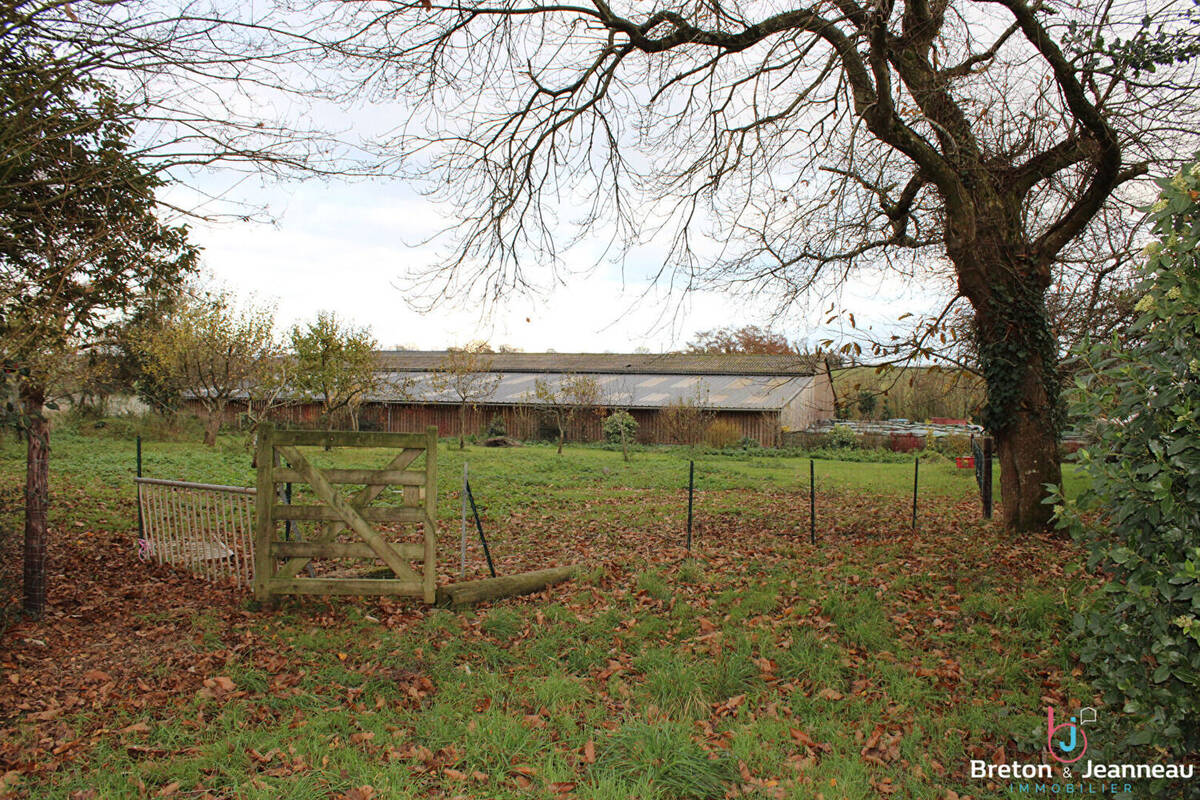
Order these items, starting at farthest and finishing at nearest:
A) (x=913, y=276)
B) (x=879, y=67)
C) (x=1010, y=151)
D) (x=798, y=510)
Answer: (x=798, y=510), (x=913, y=276), (x=1010, y=151), (x=879, y=67)

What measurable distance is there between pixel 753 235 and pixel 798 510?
590cm

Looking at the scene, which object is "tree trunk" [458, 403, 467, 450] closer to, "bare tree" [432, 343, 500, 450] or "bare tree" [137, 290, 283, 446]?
"bare tree" [432, 343, 500, 450]

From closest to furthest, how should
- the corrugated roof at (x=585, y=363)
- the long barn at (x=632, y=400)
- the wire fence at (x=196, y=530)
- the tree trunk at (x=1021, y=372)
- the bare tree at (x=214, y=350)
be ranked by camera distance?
1. the wire fence at (x=196, y=530)
2. the tree trunk at (x=1021, y=372)
3. the bare tree at (x=214, y=350)
4. the long barn at (x=632, y=400)
5. the corrugated roof at (x=585, y=363)

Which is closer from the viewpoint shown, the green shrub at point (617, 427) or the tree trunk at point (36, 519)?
the tree trunk at point (36, 519)

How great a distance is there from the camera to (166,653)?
5.14 meters

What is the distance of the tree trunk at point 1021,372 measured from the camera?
28.9 ft

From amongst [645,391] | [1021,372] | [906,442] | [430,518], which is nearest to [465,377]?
[645,391]

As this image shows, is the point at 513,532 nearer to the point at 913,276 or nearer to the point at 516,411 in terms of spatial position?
the point at 913,276

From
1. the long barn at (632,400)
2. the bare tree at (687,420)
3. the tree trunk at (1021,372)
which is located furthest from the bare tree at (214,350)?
the tree trunk at (1021,372)

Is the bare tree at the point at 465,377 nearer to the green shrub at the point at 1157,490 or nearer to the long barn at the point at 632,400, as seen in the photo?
the long barn at the point at 632,400

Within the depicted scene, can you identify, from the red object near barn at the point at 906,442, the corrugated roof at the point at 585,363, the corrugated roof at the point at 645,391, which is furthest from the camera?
the corrugated roof at the point at 585,363

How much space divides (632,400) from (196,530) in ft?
94.2

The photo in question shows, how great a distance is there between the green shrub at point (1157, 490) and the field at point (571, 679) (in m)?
1.08

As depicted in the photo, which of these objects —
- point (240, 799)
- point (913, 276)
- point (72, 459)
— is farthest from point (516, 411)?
point (240, 799)
